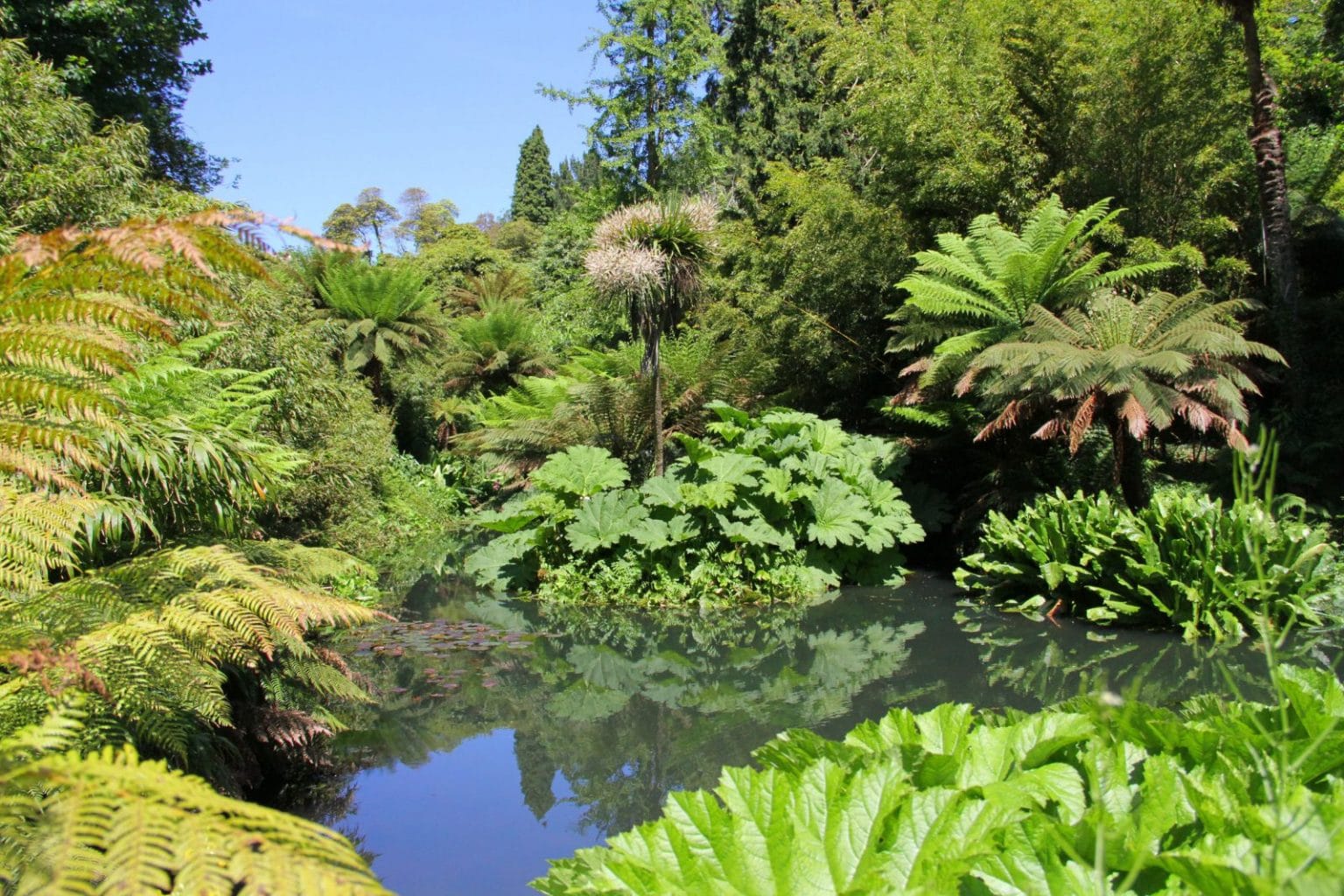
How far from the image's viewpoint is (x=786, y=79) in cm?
1468

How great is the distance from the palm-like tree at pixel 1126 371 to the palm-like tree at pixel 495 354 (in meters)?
11.9

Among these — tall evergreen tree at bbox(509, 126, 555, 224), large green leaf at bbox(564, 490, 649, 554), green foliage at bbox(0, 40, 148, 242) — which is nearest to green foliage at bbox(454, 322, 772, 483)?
large green leaf at bbox(564, 490, 649, 554)

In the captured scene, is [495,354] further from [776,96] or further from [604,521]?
[604,521]

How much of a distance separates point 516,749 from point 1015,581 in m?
3.90

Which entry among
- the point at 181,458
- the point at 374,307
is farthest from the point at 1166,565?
the point at 374,307

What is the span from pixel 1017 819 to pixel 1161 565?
4411 mm

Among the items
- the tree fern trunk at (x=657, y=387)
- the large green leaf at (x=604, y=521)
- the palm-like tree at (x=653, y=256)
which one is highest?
the palm-like tree at (x=653, y=256)

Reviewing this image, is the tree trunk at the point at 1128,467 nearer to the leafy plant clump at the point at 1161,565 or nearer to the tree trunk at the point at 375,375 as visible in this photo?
the leafy plant clump at the point at 1161,565

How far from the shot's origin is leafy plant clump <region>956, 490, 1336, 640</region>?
15.6 feet

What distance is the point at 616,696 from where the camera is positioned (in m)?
4.68

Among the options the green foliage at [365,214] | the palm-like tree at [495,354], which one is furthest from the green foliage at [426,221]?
the palm-like tree at [495,354]

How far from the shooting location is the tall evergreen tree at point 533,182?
41781mm

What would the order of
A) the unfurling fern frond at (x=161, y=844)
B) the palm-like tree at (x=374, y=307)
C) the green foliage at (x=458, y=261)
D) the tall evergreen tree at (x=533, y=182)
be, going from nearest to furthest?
the unfurling fern frond at (x=161, y=844)
the palm-like tree at (x=374, y=307)
the green foliage at (x=458, y=261)
the tall evergreen tree at (x=533, y=182)

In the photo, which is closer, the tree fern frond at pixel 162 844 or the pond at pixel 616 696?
the tree fern frond at pixel 162 844
